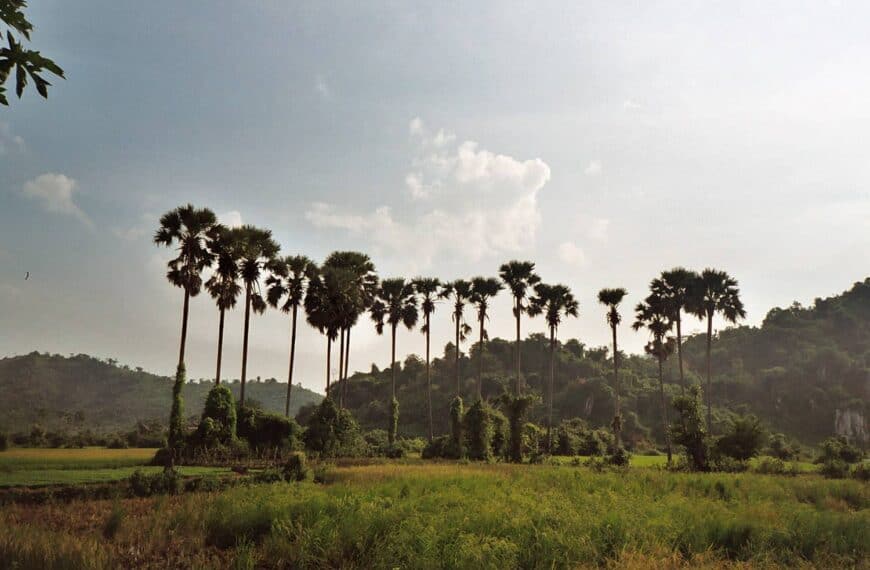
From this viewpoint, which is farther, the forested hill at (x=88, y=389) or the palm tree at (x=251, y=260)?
the forested hill at (x=88, y=389)

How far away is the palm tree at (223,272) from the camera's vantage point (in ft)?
136

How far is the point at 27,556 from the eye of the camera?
9.28 meters

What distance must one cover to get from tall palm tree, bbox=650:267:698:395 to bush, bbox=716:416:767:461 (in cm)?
1442

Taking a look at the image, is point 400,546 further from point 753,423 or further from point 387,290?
point 387,290

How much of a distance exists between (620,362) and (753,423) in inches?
3780

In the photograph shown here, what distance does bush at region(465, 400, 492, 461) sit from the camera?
4431 centimetres

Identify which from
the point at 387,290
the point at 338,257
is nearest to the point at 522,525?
the point at 338,257

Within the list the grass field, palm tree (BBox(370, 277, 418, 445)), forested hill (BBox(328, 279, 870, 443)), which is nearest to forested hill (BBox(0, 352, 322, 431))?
forested hill (BBox(328, 279, 870, 443))

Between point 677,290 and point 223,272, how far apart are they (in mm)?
43329

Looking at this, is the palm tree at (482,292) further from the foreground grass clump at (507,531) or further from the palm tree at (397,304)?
the foreground grass clump at (507,531)

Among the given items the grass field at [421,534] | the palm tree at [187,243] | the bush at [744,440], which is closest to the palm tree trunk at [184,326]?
the palm tree at [187,243]

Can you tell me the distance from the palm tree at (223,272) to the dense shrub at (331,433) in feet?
28.4

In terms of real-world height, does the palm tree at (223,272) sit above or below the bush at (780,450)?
above

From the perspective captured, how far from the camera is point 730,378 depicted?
341ft
